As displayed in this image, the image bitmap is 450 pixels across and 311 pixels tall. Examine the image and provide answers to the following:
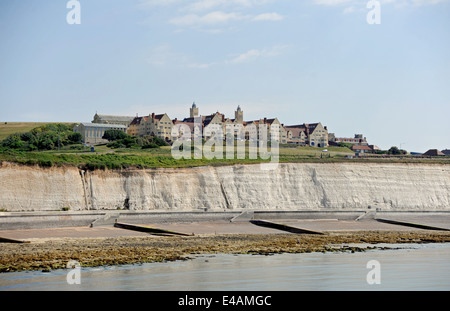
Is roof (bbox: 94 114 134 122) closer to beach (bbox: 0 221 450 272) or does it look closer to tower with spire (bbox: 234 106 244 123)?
tower with spire (bbox: 234 106 244 123)

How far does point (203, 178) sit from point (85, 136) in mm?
56551

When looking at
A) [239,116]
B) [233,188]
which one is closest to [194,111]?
[239,116]

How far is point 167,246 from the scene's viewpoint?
34188mm

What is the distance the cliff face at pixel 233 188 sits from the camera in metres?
48.5

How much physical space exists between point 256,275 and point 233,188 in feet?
113

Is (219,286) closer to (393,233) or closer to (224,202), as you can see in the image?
(393,233)

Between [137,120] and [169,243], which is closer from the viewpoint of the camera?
[169,243]

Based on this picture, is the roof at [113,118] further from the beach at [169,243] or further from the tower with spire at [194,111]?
the beach at [169,243]

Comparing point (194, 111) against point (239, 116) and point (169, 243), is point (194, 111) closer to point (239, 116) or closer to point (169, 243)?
point (239, 116)

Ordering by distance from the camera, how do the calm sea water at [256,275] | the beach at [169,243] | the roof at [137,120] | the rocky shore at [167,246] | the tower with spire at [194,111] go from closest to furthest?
the calm sea water at [256,275], the rocky shore at [167,246], the beach at [169,243], the roof at [137,120], the tower with spire at [194,111]

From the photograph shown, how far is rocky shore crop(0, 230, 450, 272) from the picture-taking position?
28.3 meters

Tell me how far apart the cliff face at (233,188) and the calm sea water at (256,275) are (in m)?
23.2

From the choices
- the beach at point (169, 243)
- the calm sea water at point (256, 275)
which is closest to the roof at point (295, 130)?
the beach at point (169, 243)
